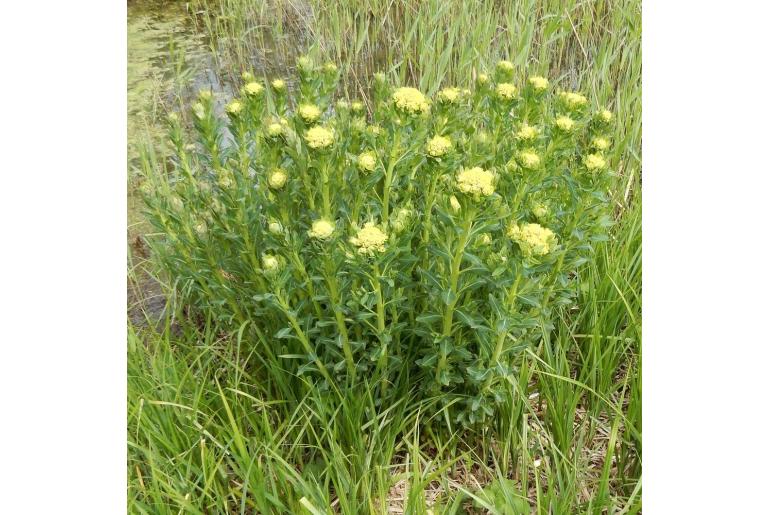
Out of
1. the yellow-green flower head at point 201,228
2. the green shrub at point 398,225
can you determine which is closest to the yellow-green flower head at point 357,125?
the green shrub at point 398,225

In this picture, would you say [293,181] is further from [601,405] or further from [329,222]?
[601,405]

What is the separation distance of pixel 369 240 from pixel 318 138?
0.21m

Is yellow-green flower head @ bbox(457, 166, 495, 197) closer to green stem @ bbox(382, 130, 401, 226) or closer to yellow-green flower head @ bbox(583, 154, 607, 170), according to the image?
green stem @ bbox(382, 130, 401, 226)

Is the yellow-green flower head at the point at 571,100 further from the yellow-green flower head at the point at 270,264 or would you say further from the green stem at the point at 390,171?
the yellow-green flower head at the point at 270,264

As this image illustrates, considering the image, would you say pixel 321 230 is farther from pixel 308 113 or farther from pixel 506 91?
pixel 506 91

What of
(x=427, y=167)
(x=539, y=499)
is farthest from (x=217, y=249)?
(x=539, y=499)

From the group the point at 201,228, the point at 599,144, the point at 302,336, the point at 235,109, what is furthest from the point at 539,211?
the point at 201,228

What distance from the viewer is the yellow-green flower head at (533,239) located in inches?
44.2

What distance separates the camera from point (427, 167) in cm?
127

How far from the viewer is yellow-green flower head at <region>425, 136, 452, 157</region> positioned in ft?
3.89

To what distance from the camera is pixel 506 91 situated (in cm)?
134

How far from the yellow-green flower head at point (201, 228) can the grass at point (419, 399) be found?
28 centimetres

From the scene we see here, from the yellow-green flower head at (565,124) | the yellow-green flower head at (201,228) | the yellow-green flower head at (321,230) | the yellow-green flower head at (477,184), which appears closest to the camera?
the yellow-green flower head at (477,184)

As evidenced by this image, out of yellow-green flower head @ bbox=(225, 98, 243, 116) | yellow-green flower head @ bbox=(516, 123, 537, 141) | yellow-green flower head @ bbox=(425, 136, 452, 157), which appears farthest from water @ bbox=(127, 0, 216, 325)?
yellow-green flower head @ bbox=(516, 123, 537, 141)
